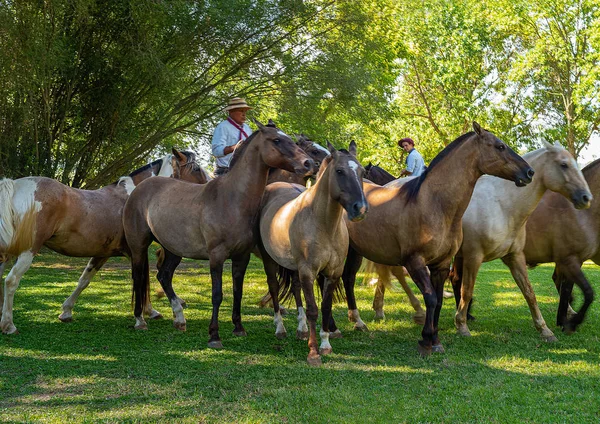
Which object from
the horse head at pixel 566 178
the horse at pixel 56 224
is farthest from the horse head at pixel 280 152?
the horse head at pixel 566 178

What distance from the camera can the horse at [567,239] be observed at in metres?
7.30

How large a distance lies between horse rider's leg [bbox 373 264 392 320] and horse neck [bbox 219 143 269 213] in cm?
221

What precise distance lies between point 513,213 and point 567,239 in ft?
2.90

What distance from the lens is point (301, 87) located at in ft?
56.1

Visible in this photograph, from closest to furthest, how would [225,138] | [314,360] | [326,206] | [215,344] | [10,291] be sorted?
[314,360], [326,206], [215,344], [10,291], [225,138]

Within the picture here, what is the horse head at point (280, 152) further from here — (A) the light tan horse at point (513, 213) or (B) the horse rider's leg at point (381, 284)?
(B) the horse rider's leg at point (381, 284)

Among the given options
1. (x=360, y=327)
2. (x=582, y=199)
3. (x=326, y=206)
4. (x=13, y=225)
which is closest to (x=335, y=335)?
(x=360, y=327)

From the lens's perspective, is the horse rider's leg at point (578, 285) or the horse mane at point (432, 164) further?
the horse rider's leg at point (578, 285)

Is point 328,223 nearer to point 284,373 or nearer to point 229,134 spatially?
point 284,373

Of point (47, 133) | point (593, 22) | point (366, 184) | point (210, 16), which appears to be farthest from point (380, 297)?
A: point (593, 22)

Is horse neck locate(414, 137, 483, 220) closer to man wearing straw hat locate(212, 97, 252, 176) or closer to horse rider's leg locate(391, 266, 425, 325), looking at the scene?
horse rider's leg locate(391, 266, 425, 325)

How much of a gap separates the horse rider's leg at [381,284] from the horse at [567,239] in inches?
69.7

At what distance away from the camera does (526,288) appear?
7.15 meters

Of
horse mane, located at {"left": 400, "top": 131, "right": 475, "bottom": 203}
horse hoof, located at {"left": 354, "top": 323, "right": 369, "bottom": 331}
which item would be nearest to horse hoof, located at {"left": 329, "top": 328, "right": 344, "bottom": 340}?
horse hoof, located at {"left": 354, "top": 323, "right": 369, "bottom": 331}
